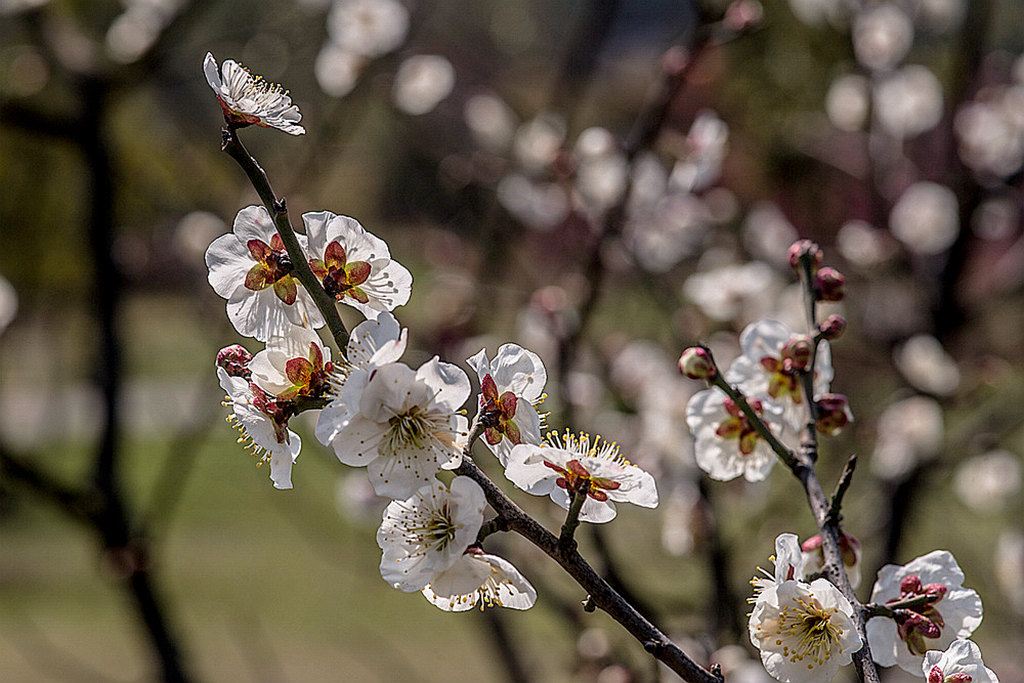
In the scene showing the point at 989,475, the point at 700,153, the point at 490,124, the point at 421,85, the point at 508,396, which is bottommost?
the point at 989,475

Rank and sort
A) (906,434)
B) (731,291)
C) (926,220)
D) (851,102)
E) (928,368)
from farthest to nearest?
(851,102), (926,220), (906,434), (928,368), (731,291)

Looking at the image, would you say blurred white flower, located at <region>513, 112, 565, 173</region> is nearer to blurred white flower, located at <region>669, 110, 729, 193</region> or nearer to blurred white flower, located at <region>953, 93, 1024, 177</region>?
blurred white flower, located at <region>669, 110, 729, 193</region>

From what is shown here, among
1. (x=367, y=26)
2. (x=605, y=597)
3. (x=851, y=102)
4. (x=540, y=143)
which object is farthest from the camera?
(x=851, y=102)

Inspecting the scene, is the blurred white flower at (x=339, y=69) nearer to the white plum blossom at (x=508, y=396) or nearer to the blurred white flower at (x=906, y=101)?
the blurred white flower at (x=906, y=101)

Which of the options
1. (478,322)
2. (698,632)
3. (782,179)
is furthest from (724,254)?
(782,179)

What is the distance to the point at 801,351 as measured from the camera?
852mm

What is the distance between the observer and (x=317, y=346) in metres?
0.66

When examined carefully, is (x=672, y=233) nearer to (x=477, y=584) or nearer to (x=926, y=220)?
(x=926, y=220)

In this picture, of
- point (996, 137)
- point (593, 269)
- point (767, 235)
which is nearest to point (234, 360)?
point (593, 269)

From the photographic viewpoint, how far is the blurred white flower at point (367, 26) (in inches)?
99.7

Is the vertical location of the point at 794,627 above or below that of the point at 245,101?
below

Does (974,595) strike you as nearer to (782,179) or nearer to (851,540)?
(851,540)

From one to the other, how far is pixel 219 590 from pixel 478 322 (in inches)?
160

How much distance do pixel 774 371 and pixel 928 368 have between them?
1.48 metres
